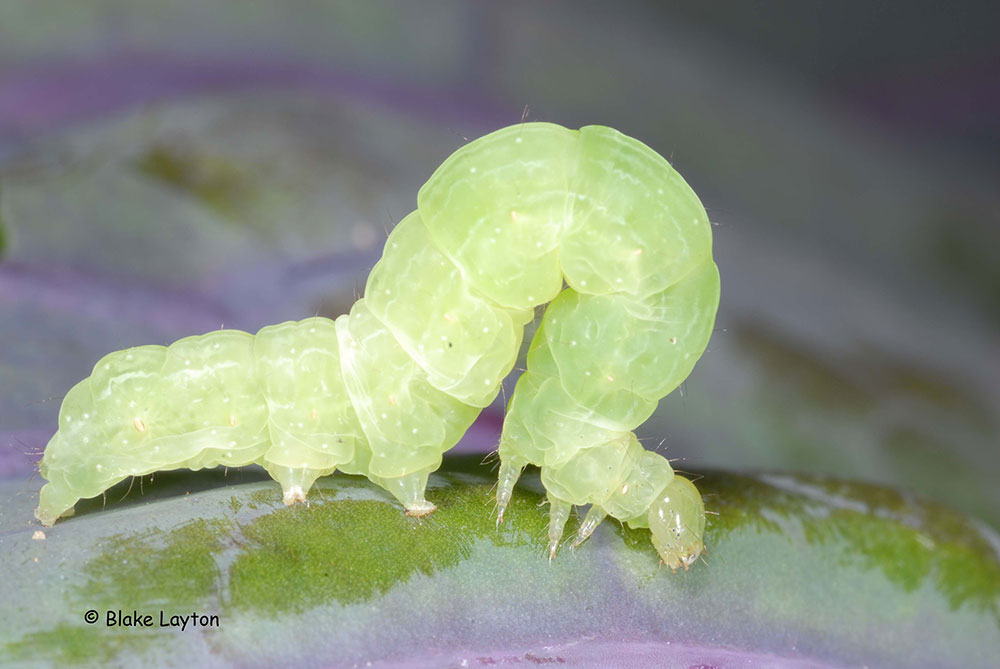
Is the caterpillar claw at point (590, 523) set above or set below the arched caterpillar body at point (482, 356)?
below

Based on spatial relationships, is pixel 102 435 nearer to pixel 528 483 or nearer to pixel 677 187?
pixel 528 483

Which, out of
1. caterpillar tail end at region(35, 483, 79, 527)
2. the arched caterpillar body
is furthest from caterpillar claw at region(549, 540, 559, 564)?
caterpillar tail end at region(35, 483, 79, 527)

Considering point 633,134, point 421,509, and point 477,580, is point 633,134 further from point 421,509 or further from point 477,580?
point 477,580

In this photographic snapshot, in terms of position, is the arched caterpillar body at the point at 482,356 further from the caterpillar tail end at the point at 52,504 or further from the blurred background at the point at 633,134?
the blurred background at the point at 633,134

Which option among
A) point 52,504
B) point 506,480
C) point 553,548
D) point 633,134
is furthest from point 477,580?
point 633,134

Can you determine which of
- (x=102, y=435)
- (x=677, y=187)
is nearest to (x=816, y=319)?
(x=677, y=187)

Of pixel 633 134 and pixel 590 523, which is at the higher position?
pixel 633 134

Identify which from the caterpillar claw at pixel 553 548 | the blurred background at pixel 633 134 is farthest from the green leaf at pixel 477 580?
the blurred background at pixel 633 134
